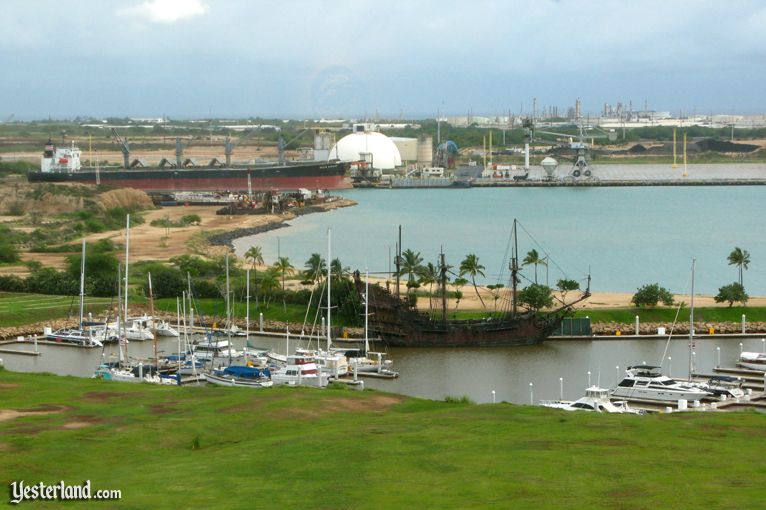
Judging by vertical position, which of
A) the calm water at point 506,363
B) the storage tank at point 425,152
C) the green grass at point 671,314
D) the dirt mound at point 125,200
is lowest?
the calm water at point 506,363

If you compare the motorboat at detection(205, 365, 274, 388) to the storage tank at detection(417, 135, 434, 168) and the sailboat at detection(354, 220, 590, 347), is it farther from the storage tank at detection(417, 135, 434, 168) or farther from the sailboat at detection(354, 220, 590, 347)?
the storage tank at detection(417, 135, 434, 168)

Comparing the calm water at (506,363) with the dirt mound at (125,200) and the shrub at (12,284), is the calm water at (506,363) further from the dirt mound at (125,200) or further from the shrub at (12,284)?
the dirt mound at (125,200)

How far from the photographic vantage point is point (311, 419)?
47.1ft

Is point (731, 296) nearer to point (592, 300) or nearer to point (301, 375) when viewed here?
point (592, 300)

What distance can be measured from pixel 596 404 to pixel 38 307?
1648cm

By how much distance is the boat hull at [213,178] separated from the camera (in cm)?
7750

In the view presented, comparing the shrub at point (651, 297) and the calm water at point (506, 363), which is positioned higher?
the shrub at point (651, 297)

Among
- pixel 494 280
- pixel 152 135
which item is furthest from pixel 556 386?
pixel 152 135

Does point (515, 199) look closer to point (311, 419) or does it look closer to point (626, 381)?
point (626, 381)

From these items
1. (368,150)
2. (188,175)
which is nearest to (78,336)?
(188,175)

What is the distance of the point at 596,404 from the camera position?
1888 cm

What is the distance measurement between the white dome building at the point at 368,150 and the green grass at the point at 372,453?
8187 cm

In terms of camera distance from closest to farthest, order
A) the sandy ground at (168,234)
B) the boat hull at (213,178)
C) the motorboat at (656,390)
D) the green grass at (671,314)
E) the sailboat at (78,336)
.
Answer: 1. the motorboat at (656,390)
2. the sailboat at (78,336)
3. the green grass at (671,314)
4. the sandy ground at (168,234)
5. the boat hull at (213,178)

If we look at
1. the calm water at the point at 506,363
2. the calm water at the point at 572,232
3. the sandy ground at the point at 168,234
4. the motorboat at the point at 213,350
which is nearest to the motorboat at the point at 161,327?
the calm water at the point at 506,363
